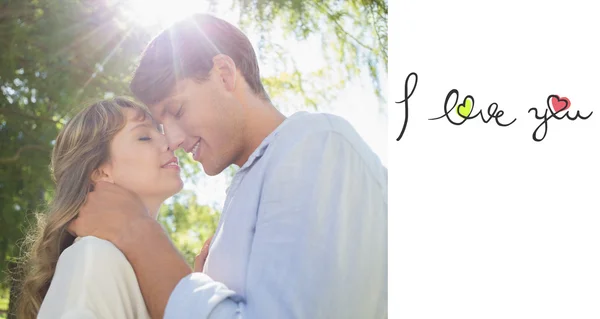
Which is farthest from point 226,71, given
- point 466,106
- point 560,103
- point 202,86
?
point 560,103

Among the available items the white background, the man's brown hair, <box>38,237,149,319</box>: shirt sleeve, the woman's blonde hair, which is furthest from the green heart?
<box>38,237,149,319</box>: shirt sleeve

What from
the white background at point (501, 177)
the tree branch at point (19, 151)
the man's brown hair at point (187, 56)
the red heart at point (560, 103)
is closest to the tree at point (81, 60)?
the tree branch at point (19, 151)

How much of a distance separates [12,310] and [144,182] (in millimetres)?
985

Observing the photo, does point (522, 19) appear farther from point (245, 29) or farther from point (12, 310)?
point (12, 310)

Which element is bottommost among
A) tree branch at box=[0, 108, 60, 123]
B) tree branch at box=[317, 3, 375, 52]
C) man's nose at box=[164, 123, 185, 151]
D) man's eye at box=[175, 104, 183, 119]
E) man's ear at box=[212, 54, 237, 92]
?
tree branch at box=[0, 108, 60, 123]

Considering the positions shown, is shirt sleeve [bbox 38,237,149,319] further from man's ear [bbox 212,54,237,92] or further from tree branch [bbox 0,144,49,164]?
tree branch [bbox 0,144,49,164]

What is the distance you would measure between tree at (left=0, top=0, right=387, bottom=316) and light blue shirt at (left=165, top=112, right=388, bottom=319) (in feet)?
4.90

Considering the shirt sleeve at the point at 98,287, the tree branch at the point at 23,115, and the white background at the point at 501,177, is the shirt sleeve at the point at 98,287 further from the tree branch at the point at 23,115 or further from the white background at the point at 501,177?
the tree branch at the point at 23,115

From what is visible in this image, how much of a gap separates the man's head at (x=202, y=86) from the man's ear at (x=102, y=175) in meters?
0.27

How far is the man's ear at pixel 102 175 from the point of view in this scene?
54.2 inches

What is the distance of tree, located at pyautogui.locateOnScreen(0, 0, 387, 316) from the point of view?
2350 millimetres

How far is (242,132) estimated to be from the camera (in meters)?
1.13

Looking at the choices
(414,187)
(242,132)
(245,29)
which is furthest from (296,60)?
(242,132)

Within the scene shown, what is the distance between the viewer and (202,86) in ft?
3.76
